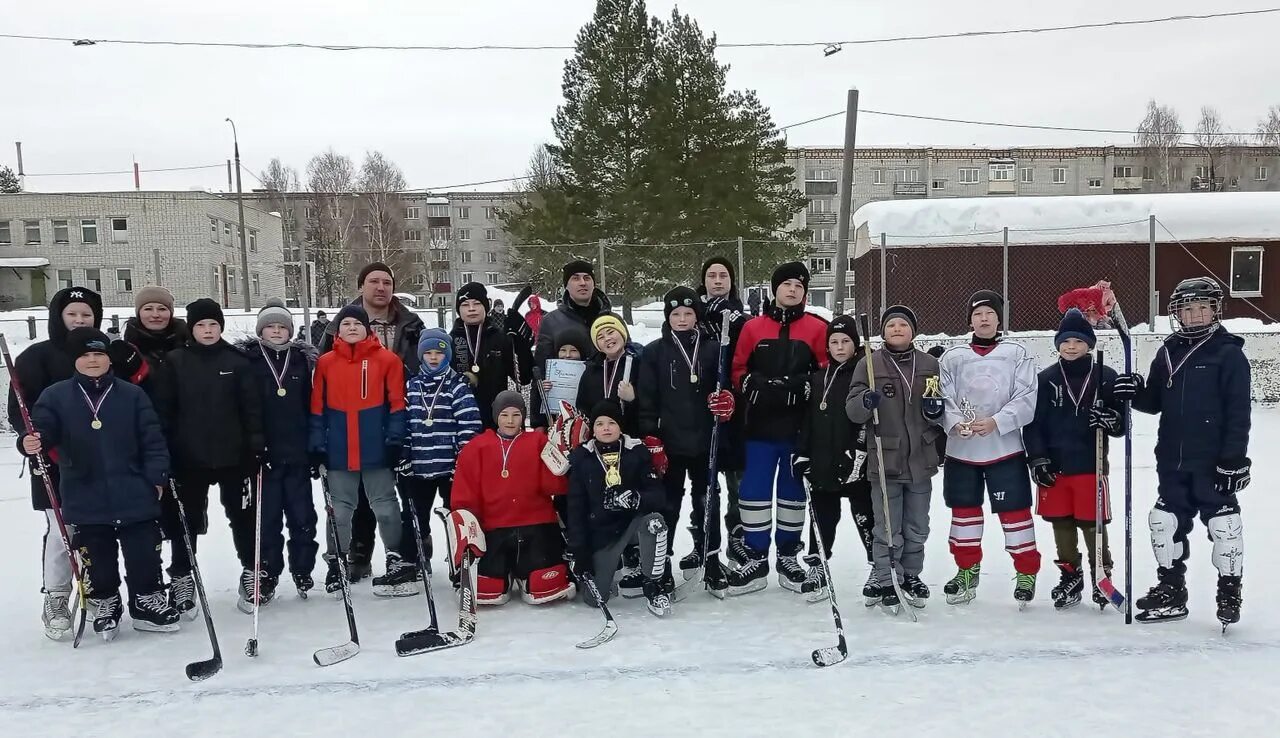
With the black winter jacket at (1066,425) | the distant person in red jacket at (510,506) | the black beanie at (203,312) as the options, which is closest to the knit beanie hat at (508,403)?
the distant person in red jacket at (510,506)

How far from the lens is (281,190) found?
50.9 m

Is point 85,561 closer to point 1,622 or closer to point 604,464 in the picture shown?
point 1,622

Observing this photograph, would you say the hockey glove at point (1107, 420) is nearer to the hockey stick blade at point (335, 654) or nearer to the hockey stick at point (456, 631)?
the hockey stick at point (456, 631)

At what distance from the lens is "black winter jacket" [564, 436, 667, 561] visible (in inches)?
176

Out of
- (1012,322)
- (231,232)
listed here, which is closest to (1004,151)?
(1012,322)

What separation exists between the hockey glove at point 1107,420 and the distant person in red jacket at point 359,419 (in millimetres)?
3580

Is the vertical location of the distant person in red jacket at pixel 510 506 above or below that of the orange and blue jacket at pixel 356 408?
below

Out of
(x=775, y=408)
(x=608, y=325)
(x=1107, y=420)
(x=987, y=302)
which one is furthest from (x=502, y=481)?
(x=1107, y=420)

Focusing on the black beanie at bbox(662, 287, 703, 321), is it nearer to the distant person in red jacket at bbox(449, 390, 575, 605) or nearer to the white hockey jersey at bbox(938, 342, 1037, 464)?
the distant person in red jacket at bbox(449, 390, 575, 605)

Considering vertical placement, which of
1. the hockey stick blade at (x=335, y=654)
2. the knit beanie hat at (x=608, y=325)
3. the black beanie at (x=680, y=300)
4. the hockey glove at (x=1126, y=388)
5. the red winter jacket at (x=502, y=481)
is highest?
the black beanie at (x=680, y=300)

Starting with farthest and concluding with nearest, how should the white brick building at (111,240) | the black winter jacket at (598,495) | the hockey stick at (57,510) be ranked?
the white brick building at (111,240)
the black winter jacket at (598,495)
the hockey stick at (57,510)

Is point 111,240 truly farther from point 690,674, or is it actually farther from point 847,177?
point 690,674

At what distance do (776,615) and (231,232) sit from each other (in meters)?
35.9

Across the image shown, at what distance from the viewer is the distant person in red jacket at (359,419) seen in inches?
181
